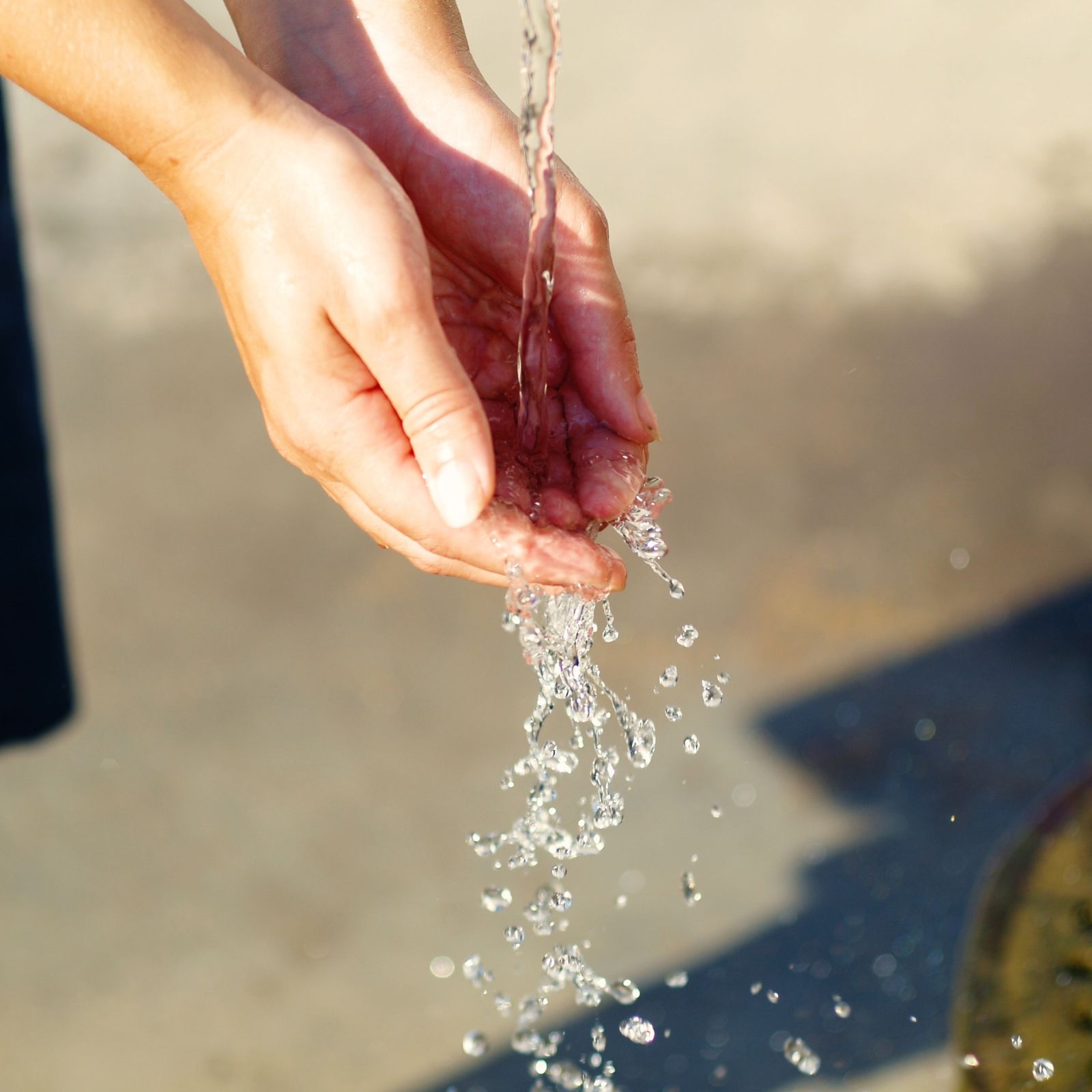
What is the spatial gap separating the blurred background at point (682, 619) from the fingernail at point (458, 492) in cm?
105

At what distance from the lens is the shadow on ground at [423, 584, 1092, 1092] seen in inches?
64.4

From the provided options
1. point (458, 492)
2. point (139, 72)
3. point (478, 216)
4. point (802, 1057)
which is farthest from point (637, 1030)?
point (139, 72)

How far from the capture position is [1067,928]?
59.2 inches

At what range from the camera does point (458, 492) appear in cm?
88

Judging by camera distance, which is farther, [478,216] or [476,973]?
[476,973]

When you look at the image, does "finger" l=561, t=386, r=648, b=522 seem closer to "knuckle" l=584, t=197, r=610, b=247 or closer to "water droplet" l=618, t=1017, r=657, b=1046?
"knuckle" l=584, t=197, r=610, b=247

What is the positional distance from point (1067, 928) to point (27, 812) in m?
1.54

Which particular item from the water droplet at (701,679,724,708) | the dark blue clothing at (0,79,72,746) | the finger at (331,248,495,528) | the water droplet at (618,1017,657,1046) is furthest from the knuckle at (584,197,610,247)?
the dark blue clothing at (0,79,72,746)

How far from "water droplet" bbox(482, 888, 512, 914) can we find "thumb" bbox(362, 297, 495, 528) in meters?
0.64

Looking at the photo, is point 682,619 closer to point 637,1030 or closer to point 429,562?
point 637,1030

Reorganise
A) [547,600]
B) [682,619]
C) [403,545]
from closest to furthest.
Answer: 1. [403,545]
2. [547,600]
3. [682,619]

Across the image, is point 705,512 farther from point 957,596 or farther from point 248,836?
point 248,836

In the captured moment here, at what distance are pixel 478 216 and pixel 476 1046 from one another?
45.3 inches

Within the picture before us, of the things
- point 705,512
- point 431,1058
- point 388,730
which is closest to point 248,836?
point 388,730
